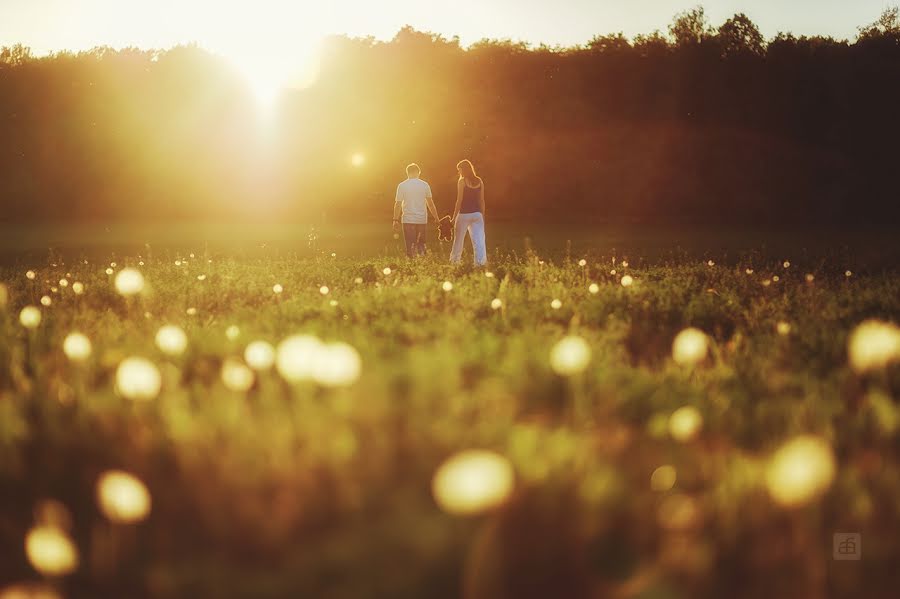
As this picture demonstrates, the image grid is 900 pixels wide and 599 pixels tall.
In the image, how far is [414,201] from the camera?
17656 mm

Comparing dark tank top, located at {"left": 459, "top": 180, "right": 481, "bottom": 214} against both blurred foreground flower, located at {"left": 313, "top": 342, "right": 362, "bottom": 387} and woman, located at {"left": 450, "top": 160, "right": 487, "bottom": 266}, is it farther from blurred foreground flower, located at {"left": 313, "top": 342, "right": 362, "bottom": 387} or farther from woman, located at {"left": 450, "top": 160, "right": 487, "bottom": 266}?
blurred foreground flower, located at {"left": 313, "top": 342, "right": 362, "bottom": 387}

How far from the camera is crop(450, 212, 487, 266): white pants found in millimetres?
16000

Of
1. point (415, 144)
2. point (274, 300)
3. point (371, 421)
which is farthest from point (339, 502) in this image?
point (415, 144)

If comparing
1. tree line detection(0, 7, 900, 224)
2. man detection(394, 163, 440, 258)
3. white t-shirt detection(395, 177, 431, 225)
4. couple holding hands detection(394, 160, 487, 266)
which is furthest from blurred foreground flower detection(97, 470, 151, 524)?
tree line detection(0, 7, 900, 224)

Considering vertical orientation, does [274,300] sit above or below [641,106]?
below

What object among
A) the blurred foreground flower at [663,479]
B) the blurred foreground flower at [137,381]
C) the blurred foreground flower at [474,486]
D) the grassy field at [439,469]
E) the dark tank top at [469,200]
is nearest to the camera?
the blurred foreground flower at [474,486]

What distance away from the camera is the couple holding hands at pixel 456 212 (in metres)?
16.0

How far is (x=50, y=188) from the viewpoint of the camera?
159 feet

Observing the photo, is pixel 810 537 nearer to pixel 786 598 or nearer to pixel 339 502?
pixel 786 598

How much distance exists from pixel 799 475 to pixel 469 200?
46.7 feet

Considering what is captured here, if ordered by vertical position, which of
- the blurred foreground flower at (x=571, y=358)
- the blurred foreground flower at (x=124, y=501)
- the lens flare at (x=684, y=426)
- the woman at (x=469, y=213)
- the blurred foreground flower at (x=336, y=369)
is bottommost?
the lens flare at (x=684, y=426)

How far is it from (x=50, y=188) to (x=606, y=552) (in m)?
52.6

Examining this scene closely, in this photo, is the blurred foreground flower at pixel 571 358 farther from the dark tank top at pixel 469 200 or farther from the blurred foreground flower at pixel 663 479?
the dark tank top at pixel 469 200

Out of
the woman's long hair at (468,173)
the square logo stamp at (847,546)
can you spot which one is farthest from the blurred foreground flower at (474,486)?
the woman's long hair at (468,173)
